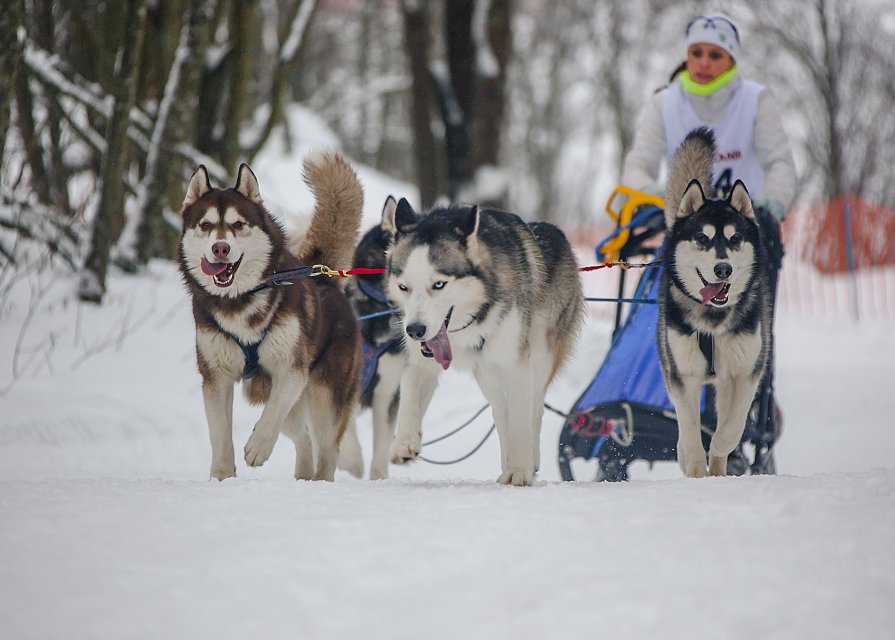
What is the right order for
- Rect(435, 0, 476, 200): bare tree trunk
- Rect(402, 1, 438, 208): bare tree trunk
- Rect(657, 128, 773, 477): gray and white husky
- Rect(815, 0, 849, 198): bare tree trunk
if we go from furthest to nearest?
Rect(815, 0, 849, 198): bare tree trunk
Rect(402, 1, 438, 208): bare tree trunk
Rect(435, 0, 476, 200): bare tree trunk
Rect(657, 128, 773, 477): gray and white husky

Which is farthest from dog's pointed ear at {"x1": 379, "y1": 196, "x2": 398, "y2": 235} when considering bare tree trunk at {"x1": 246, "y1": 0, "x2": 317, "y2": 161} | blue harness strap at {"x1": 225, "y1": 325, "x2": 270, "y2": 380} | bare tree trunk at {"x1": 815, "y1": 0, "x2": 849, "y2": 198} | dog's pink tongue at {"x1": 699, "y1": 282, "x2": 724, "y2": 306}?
bare tree trunk at {"x1": 815, "y1": 0, "x2": 849, "y2": 198}

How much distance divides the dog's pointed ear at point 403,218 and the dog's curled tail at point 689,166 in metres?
1.13

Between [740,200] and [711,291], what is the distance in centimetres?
39

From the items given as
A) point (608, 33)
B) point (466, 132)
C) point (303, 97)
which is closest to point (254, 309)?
point (466, 132)

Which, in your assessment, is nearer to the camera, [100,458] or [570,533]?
[570,533]

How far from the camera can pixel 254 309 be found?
12.2 ft

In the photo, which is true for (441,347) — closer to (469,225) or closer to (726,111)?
(469,225)

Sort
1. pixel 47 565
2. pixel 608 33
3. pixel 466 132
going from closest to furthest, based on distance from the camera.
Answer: pixel 47 565 < pixel 466 132 < pixel 608 33

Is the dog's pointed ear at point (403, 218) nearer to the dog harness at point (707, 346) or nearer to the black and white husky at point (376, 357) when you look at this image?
the dog harness at point (707, 346)

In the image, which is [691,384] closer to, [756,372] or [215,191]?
[756,372]

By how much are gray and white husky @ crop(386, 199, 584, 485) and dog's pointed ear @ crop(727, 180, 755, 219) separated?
0.80 m

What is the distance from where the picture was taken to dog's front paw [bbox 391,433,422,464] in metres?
3.59

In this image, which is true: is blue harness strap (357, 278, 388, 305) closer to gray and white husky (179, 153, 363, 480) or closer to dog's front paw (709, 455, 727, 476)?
gray and white husky (179, 153, 363, 480)

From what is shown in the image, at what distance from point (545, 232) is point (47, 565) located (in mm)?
2524
